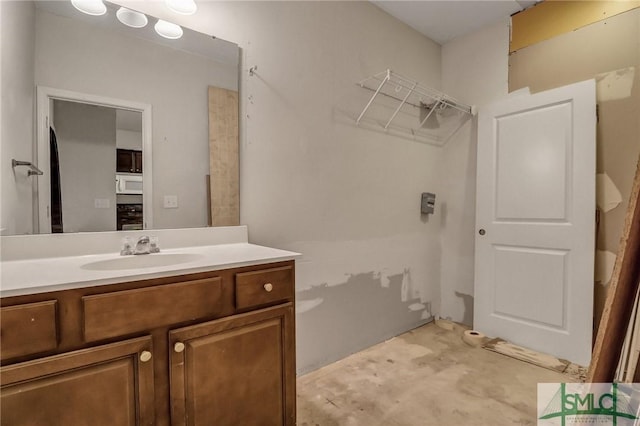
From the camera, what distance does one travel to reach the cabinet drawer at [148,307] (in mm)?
955

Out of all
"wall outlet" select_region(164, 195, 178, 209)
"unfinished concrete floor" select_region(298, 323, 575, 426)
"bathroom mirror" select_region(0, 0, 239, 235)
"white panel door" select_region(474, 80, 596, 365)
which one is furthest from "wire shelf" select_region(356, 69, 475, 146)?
"unfinished concrete floor" select_region(298, 323, 575, 426)

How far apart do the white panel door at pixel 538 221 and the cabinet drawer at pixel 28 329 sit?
281 cm

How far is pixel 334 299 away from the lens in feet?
7.52

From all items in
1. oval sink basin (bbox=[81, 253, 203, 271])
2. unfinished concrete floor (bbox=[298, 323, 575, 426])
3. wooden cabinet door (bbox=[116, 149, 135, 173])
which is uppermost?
wooden cabinet door (bbox=[116, 149, 135, 173])

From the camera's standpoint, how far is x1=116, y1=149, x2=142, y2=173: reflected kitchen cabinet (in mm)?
1512

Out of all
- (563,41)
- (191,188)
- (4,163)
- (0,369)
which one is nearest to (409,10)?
(563,41)

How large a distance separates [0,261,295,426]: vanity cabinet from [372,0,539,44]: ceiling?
231cm

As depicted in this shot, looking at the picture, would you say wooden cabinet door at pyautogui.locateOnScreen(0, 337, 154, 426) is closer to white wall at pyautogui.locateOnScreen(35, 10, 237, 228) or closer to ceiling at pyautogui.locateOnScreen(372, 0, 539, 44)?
white wall at pyautogui.locateOnScreen(35, 10, 237, 228)

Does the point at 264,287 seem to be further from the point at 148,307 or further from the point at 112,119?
the point at 112,119

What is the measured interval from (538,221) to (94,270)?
2.79 metres

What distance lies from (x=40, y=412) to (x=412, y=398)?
171 cm

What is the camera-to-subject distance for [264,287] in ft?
4.33

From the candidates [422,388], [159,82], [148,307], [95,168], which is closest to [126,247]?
[95,168]

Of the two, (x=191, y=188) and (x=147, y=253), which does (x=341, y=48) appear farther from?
(x=147, y=253)
